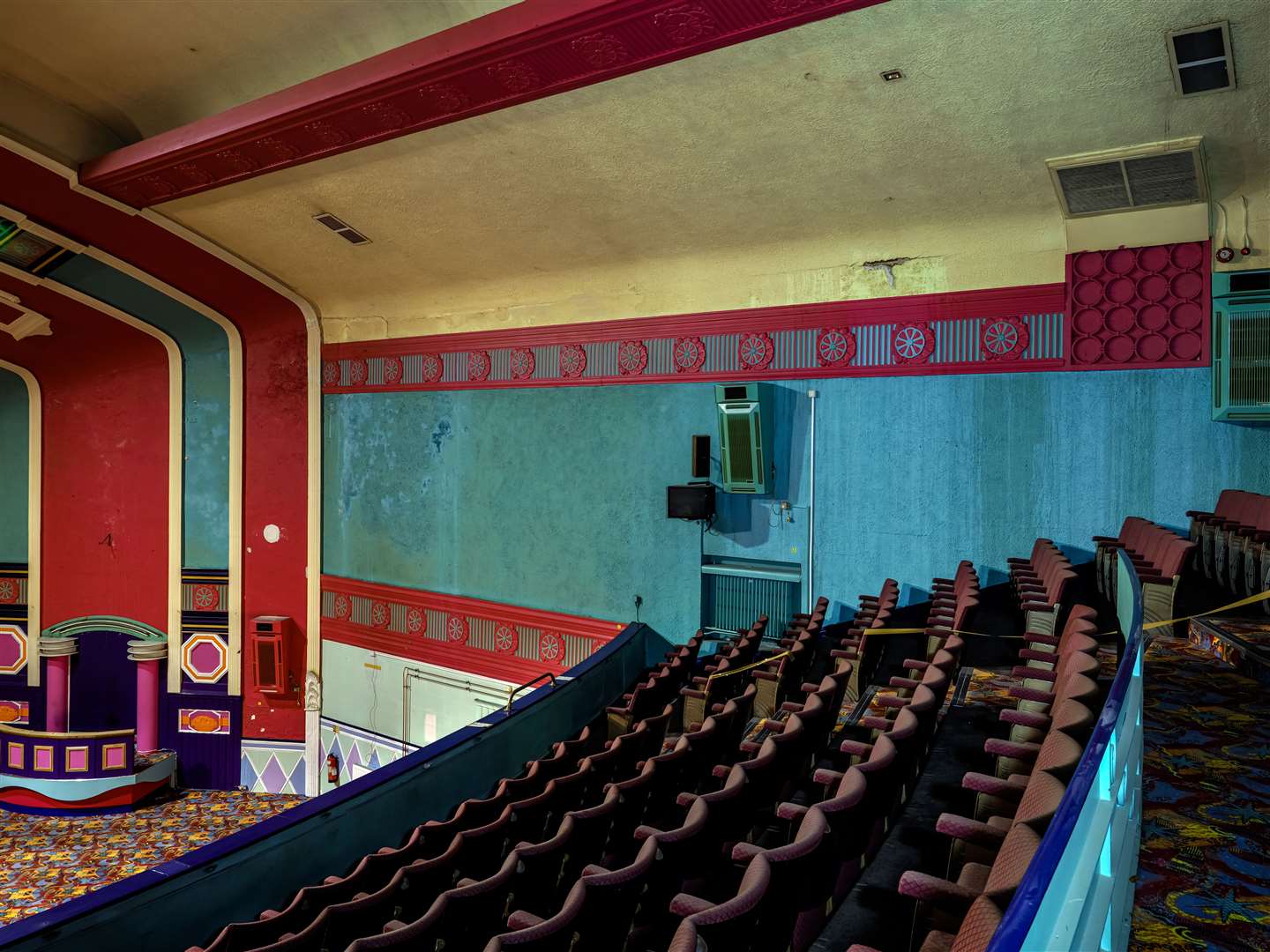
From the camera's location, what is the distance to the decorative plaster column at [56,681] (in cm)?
537

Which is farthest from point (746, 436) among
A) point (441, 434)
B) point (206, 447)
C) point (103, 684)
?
point (103, 684)

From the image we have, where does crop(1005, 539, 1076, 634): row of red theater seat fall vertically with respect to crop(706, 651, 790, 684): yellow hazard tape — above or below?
above

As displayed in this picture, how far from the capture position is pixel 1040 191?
286 centimetres

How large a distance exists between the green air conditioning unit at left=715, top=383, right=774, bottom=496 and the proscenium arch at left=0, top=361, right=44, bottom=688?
463cm

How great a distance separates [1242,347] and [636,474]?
2.26 metres

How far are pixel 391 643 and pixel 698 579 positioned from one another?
1.95m

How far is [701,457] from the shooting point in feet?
12.0

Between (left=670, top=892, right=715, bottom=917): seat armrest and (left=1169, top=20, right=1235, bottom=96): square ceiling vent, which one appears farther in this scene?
(left=1169, top=20, right=1235, bottom=96): square ceiling vent

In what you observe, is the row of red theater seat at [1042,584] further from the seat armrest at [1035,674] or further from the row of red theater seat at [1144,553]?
the seat armrest at [1035,674]

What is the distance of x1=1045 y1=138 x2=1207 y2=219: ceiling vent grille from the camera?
256 centimetres

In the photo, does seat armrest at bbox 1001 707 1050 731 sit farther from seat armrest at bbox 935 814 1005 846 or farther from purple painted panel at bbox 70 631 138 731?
purple painted panel at bbox 70 631 138 731

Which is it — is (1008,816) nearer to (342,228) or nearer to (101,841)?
(342,228)

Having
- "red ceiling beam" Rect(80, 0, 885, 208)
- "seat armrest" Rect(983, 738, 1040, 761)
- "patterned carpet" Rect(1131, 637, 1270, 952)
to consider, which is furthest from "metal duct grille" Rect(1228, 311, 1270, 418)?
"seat armrest" Rect(983, 738, 1040, 761)

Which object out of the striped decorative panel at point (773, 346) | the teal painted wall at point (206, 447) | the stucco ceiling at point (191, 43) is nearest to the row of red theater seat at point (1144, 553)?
the striped decorative panel at point (773, 346)
